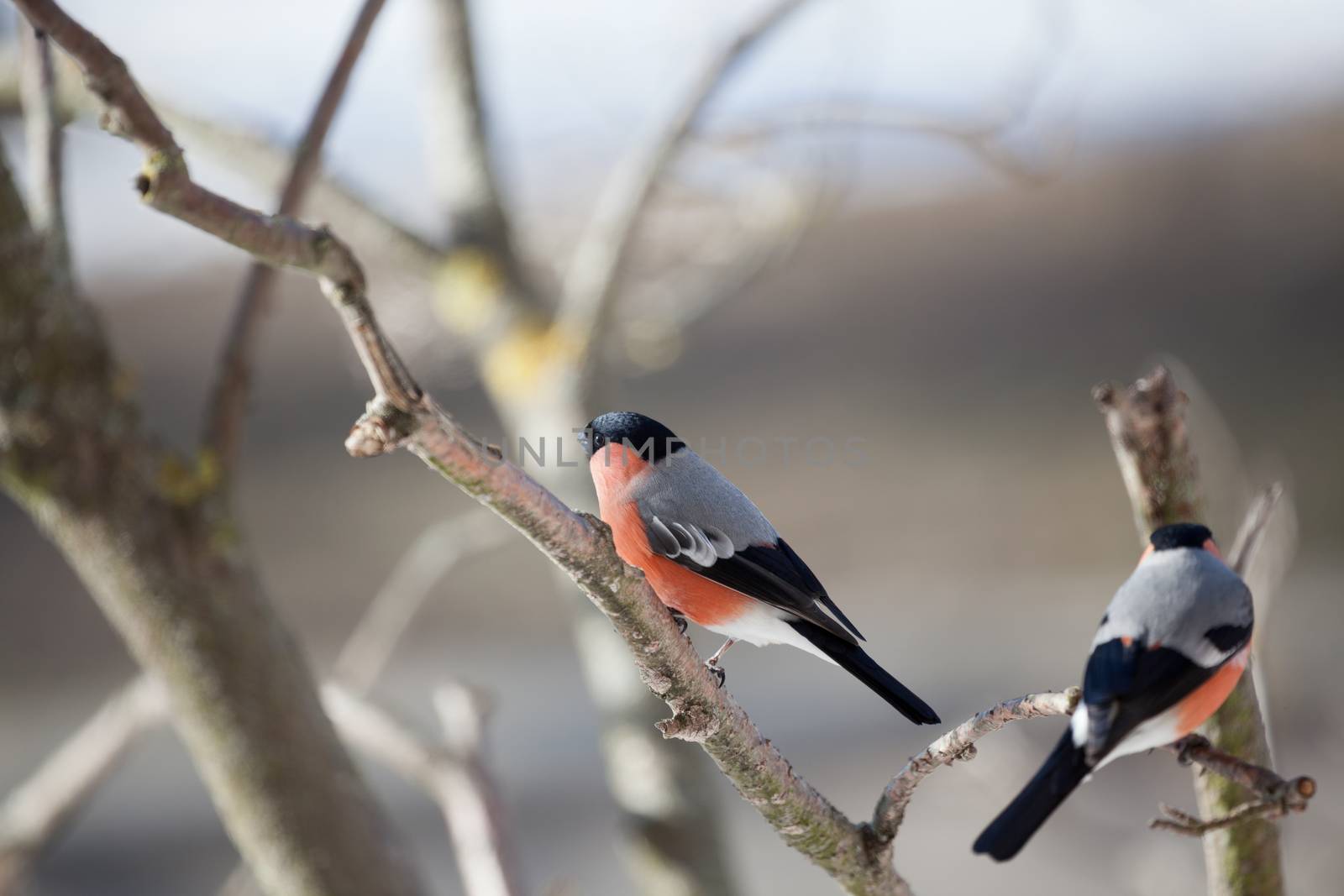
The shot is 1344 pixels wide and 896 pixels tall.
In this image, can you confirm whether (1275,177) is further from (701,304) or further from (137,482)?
(137,482)

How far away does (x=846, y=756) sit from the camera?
18.8ft

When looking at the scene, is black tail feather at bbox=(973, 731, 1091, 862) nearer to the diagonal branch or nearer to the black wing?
the black wing

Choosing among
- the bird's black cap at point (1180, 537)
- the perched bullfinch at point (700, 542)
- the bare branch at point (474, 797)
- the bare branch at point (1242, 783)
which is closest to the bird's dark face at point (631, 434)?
the perched bullfinch at point (700, 542)

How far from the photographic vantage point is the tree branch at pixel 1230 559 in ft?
4.90

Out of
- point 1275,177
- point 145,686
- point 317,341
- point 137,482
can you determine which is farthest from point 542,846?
point 1275,177

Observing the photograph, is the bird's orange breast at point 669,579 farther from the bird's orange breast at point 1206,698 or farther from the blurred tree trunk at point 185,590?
the blurred tree trunk at point 185,590

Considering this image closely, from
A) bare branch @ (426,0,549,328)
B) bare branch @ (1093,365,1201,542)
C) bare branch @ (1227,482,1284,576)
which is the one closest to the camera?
bare branch @ (1093,365,1201,542)

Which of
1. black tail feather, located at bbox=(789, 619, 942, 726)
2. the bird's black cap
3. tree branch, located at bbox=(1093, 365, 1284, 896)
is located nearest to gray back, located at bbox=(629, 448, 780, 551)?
black tail feather, located at bbox=(789, 619, 942, 726)

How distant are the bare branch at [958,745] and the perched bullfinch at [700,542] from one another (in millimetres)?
137

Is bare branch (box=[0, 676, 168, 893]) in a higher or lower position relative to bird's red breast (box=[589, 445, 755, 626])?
higher

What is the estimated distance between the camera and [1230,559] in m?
1.73

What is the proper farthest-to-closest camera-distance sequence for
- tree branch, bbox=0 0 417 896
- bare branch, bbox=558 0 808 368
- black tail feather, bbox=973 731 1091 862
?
bare branch, bbox=558 0 808 368 → tree branch, bbox=0 0 417 896 → black tail feather, bbox=973 731 1091 862

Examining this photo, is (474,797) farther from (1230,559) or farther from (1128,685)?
(1128,685)

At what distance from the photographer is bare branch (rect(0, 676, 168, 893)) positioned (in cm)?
259
